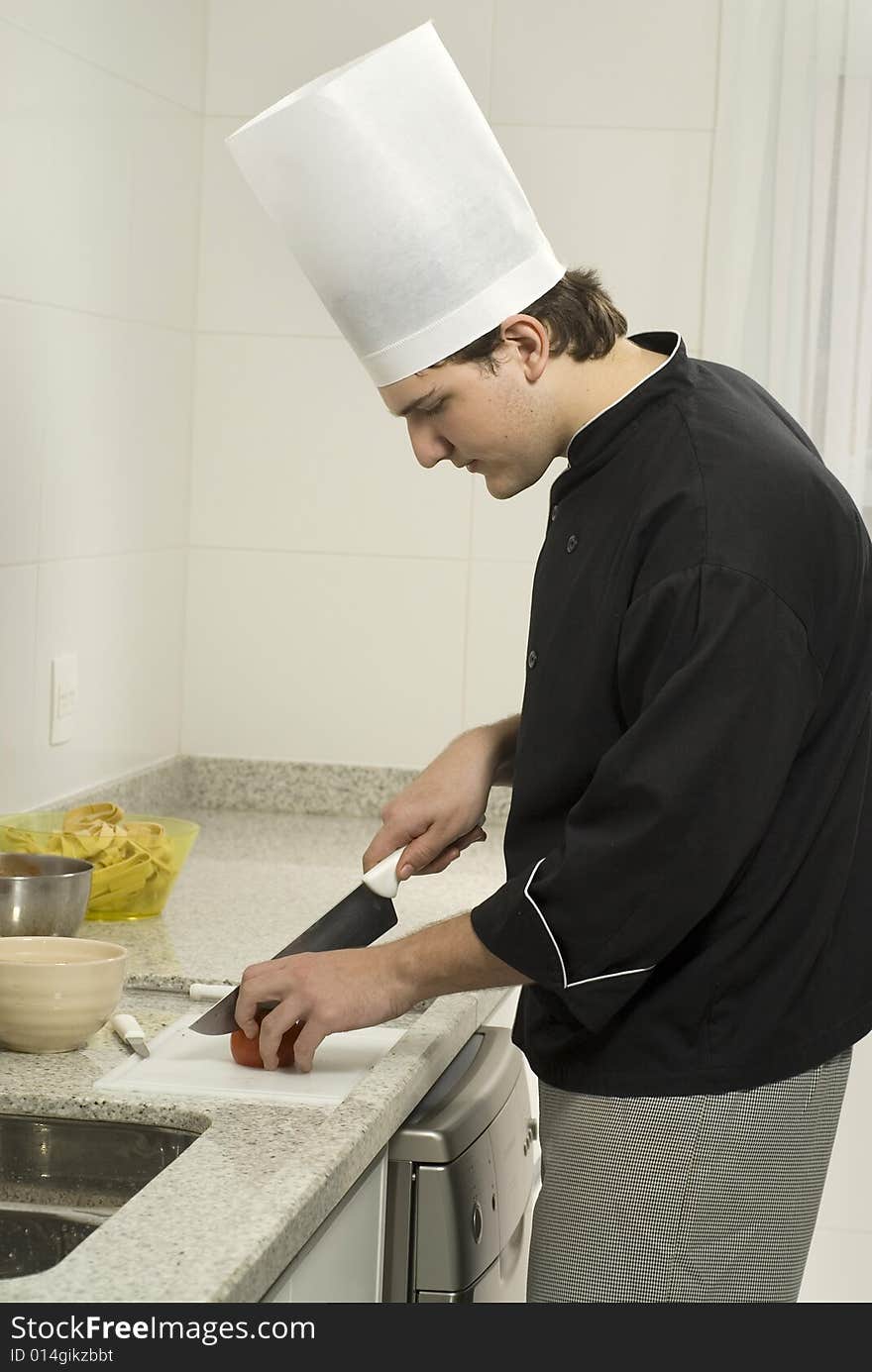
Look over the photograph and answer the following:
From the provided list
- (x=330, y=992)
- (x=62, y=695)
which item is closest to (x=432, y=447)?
(x=330, y=992)

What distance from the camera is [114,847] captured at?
1.80 metres

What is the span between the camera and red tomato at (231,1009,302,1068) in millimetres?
1354

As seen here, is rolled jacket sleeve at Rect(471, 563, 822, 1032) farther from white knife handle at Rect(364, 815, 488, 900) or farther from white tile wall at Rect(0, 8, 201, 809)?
white tile wall at Rect(0, 8, 201, 809)

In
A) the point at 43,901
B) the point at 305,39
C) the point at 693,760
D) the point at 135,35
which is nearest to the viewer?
the point at 693,760

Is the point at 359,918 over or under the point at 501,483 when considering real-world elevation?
under

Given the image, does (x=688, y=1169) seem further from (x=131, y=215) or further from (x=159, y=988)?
(x=131, y=215)

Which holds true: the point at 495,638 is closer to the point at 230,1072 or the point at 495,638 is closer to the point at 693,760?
the point at 230,1072

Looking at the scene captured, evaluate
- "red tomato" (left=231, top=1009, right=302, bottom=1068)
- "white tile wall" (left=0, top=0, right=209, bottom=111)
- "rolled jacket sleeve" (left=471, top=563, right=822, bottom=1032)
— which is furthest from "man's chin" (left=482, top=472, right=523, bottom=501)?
"white tile wall" (left=0, top=0, right=209, bottom=111)

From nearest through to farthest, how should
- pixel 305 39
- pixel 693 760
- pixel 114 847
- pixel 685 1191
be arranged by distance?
1. pixel 693 760
2. pixel 685 1191
3. pixel 114 847
4. pixel 305 39

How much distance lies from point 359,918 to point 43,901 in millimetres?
311

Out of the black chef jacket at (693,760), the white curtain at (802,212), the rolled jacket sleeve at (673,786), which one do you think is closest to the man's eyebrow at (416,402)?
the black chef jacket at (693,760)

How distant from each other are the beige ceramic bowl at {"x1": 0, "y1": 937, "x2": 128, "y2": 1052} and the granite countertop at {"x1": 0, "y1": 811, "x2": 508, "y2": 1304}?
0.02 m

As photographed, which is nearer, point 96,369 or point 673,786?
point 673,786

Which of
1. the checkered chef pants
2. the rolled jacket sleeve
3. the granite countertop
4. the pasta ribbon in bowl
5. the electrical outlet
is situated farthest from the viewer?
the electrical outlet
